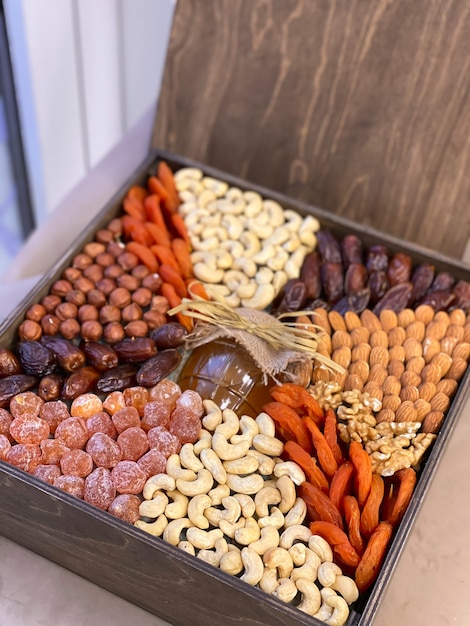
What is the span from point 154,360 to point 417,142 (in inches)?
24.1

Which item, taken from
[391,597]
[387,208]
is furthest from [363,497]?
[387,208]

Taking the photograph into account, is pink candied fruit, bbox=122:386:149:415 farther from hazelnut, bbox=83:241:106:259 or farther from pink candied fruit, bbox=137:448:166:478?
hazelnut, bbox=83:241:106:259

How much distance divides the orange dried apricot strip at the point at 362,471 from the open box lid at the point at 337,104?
0.57 m

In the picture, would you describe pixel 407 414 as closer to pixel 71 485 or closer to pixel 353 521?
pixel 353 521

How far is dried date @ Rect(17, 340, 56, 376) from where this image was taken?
1015 mm

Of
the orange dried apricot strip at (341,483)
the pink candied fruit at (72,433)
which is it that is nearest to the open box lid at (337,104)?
the orange dried apricot strip at (341,483)

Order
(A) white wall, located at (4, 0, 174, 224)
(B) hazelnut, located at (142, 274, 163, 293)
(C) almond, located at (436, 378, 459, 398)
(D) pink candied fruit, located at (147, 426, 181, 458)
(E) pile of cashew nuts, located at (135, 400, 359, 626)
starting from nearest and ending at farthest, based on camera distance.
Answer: (E) pile of cashew nuts, located at (135, 400, 359, 626), (D) pink candied fruit, located at (147, 426, 181, 458), (C) almond, located at (436, 378, 459, 398), (B) hazelnut, located at (142, 274, 163, 293), (A) white wall, located at (4, 0, 174, 224)

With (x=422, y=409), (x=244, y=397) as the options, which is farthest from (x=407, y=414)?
(x=244, y=397)

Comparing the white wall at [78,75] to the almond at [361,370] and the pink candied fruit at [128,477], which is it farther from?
the pink candied fruit at [128,477]

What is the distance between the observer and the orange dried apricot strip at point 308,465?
946 mm

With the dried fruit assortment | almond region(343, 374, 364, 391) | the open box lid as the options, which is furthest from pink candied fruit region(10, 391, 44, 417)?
the open box lid

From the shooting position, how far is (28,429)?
945 mm

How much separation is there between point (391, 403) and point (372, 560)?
236mm

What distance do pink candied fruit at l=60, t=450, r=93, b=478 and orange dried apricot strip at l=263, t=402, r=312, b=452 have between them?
250mm
